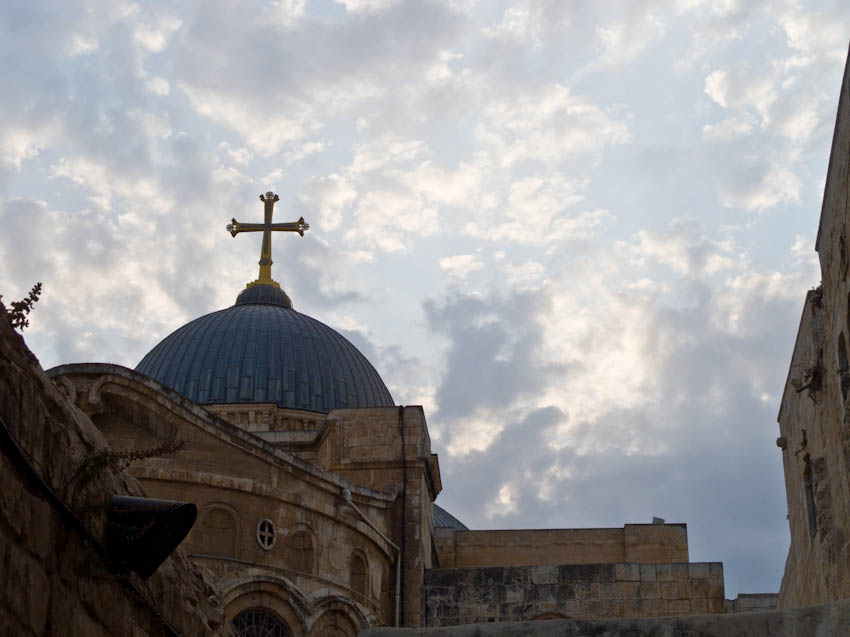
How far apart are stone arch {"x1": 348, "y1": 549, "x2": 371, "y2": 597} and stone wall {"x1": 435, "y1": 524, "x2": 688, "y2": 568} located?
4695 mm

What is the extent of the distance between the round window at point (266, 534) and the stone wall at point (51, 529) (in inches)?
429

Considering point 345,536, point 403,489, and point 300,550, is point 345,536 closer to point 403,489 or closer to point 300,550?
point 300,550

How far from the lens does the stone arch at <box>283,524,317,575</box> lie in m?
16.9

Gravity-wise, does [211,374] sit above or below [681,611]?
above

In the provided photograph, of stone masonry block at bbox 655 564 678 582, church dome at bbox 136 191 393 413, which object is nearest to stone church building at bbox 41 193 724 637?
stone masonry block at bbox 655 564 678 582

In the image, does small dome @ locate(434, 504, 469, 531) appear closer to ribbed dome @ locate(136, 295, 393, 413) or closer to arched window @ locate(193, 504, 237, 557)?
ribbed dome @ locate(136, 295, 393, 413)

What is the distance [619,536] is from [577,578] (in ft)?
12.2

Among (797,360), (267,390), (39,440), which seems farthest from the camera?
(267,390)

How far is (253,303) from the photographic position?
3028 centimetres

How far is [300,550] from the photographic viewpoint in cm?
1702

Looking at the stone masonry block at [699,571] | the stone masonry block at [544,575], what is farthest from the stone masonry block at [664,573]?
the stone masonry block at [544,575]

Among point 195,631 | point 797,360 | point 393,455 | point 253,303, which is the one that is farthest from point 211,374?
point 195,631

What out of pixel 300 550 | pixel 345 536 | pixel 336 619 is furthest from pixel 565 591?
pixel 300 550

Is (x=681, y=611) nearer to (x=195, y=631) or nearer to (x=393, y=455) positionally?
(x=393, y=455)
